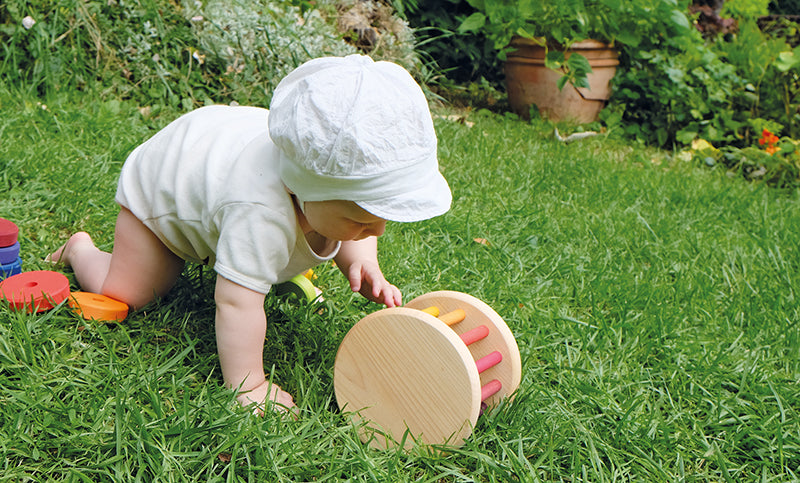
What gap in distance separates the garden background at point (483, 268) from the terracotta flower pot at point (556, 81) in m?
0.14

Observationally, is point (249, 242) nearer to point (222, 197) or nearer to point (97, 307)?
point (222, 197)

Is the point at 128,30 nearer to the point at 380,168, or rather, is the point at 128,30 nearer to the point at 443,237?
the point at 443,237

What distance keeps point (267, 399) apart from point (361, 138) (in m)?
0.61

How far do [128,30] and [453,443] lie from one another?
281 cm

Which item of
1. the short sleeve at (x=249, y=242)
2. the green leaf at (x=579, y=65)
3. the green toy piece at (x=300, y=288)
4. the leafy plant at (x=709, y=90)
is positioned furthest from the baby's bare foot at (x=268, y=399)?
the leafy plant at (x=709, y=90)

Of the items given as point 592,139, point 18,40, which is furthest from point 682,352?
point 18,40

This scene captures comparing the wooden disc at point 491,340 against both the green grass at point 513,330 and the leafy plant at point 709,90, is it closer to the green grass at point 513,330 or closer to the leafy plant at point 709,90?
the green grass at point 513,330

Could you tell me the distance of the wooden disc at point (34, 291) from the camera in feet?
5.37

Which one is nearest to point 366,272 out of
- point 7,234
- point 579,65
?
point 7,234

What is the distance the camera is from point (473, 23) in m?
4.38

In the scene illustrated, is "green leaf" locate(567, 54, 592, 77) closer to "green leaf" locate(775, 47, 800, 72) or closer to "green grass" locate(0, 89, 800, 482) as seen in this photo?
"green leaf" locate(775, 47, 800, 72)

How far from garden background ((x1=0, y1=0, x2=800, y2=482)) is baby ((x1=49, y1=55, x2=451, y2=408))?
15 centimetres

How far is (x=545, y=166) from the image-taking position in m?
3.36

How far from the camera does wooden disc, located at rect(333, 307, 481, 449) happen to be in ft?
4.59
